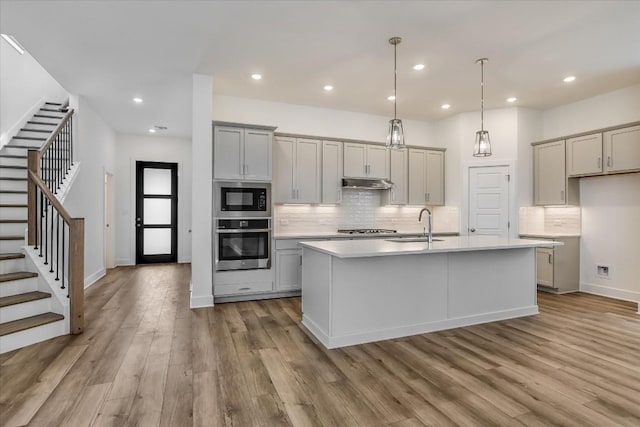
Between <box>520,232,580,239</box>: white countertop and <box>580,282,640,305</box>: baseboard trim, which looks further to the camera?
<box>520,232,580,239</box>: white countertop

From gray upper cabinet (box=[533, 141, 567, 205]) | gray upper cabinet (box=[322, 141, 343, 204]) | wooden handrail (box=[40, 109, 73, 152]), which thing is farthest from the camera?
gray upper cabinet (box=[322, 141, 343, 204])

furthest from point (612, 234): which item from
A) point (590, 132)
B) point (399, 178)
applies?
point (399, 178)

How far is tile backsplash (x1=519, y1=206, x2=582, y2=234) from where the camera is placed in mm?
5723

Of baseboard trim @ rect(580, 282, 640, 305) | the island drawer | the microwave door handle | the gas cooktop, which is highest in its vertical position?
the microwave door handle

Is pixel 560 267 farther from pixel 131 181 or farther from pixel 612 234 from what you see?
pixel 131 181

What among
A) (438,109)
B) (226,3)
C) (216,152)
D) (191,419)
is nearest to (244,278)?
(216,152)

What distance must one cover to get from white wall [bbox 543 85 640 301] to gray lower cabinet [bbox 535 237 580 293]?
14cm

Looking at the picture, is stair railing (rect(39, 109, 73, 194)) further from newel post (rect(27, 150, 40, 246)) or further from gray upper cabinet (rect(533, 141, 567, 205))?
gray upper cabinet (rect(533, 141, 567, 205))

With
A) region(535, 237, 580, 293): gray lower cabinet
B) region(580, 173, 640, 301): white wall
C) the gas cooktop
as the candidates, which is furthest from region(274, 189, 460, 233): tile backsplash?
region(580, 173, 640, 301): white wall

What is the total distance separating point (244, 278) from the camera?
4910mm

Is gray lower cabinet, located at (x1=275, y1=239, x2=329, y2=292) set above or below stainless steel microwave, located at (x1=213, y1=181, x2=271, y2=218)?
below

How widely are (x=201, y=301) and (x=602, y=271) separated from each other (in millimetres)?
5928

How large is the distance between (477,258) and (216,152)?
11.6ft

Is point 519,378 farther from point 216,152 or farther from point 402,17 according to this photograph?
point 216,152
